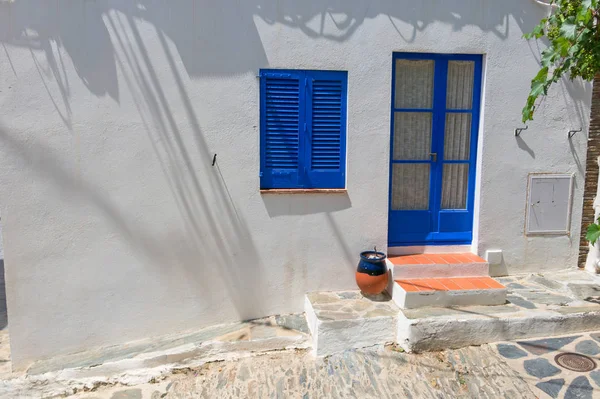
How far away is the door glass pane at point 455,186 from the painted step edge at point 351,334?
171 centimetres

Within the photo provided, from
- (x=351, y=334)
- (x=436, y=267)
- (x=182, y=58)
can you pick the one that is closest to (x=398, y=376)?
(x=351, y=334)

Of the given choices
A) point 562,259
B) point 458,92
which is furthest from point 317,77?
point 562,259

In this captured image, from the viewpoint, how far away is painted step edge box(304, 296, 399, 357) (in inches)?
175

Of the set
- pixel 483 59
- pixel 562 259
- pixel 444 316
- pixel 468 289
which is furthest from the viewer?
pixel 562 259

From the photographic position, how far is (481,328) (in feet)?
14.5

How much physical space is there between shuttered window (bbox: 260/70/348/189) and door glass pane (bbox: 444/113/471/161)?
1.29 m

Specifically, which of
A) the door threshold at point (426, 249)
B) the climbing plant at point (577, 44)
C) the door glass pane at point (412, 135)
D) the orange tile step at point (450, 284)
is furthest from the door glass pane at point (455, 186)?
the climbing plant at point (577, 44)

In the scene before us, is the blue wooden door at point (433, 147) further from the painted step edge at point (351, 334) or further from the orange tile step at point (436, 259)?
the painted step edge at point (351, 334)

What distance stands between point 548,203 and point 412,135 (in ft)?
6.09

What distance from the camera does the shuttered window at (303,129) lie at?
4906 millimetres

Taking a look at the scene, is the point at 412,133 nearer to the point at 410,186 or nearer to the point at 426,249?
the point at 410,186

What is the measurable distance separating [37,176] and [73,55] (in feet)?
4.09

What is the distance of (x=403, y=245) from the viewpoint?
545 cm

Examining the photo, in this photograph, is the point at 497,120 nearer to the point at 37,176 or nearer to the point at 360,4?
the point at 360,4
